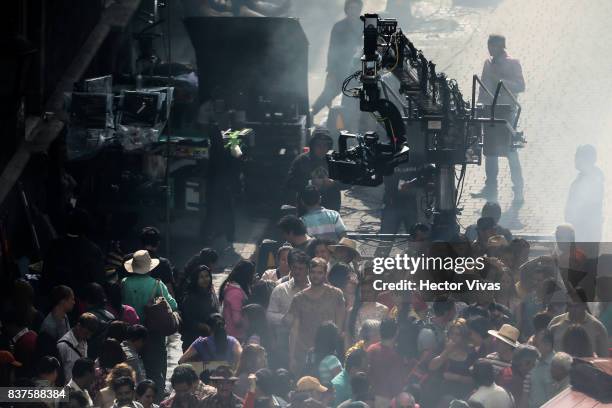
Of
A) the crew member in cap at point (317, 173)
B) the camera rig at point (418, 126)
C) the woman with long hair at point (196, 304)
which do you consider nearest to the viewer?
the woman with long hair at point (196, 304)

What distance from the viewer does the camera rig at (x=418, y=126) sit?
53.5ft

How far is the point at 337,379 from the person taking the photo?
14516 millimetres

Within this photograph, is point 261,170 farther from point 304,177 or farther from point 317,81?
point 317,81

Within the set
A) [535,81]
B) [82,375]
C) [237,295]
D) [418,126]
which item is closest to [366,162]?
[237,295]

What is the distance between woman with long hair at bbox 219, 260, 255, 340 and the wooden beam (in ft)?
14.1

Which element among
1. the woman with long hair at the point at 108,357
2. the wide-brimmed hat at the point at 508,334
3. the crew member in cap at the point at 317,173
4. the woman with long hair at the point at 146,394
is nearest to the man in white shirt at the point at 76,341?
the woman with long hair at the point at 108,357

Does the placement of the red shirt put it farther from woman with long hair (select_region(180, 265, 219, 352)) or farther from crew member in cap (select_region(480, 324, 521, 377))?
woman with long hair (select_region(180, 265, 219, 352))

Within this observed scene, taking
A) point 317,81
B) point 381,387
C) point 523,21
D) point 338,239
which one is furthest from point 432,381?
point 523,21

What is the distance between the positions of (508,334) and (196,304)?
3.11 m

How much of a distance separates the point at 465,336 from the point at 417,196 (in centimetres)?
620

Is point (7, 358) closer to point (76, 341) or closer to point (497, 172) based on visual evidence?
point (76, 341)

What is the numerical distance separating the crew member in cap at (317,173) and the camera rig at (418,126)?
974 millimetres

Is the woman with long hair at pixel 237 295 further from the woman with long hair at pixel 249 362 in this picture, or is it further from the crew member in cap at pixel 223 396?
the crew member in cap at pixel 223 396

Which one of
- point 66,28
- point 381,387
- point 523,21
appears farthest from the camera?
point 523,21
